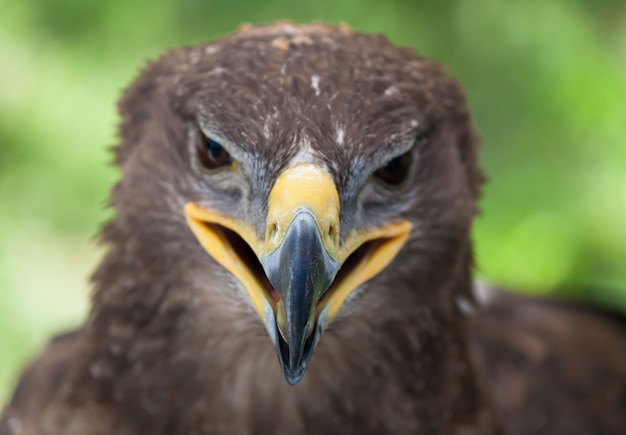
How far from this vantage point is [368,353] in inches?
90.7

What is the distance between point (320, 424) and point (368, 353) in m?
0.18

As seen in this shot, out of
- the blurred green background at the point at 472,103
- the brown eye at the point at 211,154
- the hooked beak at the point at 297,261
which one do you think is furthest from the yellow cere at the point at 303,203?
the blurred green background at the point at 472,103

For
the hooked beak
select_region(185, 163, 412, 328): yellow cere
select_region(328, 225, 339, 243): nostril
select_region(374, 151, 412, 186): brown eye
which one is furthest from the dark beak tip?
select_region(374, 151, 412, 186): brown eye

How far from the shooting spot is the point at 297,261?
1.85 m

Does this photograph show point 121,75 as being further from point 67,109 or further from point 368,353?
point 368,353

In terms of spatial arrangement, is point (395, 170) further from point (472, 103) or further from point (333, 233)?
point (472, 103)

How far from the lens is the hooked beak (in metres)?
1.87

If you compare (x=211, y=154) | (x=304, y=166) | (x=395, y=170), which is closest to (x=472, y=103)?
(x=395, y=170)

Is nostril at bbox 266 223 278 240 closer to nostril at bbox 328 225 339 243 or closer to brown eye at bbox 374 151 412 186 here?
nostril at bbox 328 225 339 243

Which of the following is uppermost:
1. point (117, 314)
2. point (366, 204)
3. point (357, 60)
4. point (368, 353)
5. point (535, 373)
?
point (357, 60)

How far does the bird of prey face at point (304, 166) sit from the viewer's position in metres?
1.91

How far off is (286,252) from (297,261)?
0.03 metres

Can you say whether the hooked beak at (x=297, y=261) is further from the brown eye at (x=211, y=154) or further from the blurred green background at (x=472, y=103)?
the blurred green background at (x=472, y=103)

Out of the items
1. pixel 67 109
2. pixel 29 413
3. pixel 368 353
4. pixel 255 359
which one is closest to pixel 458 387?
pixel 368 353
